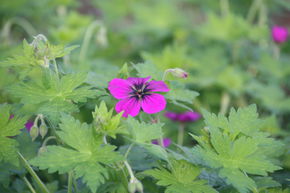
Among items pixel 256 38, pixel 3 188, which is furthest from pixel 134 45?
pixel 3 188

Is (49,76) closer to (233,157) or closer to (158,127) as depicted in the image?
(158,127)

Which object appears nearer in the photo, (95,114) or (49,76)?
(95,114)

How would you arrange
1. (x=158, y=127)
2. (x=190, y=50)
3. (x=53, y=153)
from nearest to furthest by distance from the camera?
(x=53, y=153) < (x=158, y=127) < (x=190, y=50)

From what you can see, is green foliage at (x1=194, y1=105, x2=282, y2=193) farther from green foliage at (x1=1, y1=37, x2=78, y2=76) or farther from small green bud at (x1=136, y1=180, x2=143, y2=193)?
green foliage at (x1=1, y1=37, x2=78, y2=76)

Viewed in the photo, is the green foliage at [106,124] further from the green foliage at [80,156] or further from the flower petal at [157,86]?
the flower petal at [157,86]

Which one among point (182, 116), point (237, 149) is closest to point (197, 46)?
point (182, 116)

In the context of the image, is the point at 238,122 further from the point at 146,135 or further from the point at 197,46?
the point at 197,46

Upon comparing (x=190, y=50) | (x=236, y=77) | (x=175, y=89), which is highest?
(x=190, y=50)

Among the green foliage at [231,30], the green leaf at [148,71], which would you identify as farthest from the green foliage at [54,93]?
the green foliage at [231,30]
